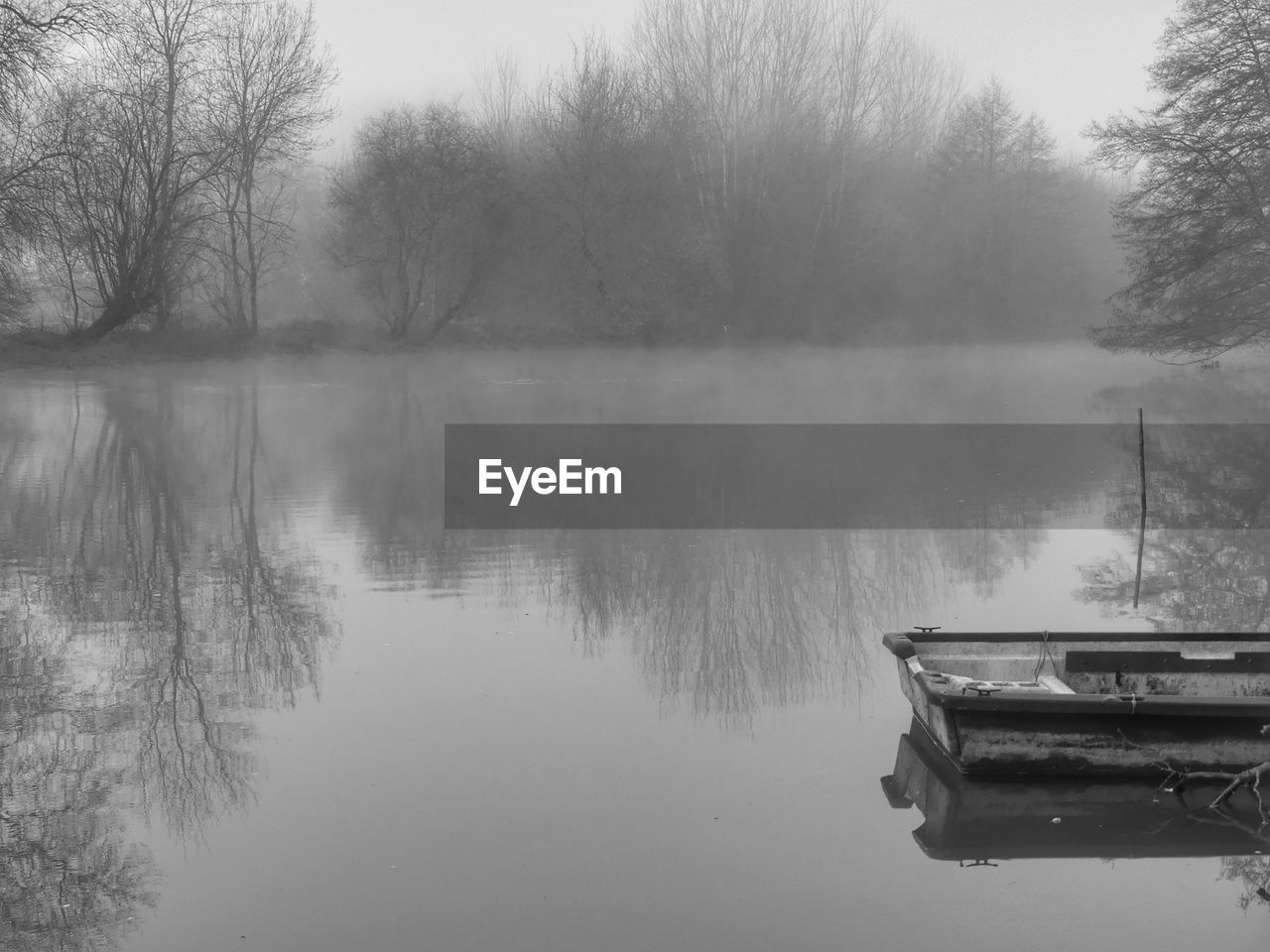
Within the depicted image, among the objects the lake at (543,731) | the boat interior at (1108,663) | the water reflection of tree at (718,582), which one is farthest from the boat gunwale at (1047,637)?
the water reflection of tree at (718,582)

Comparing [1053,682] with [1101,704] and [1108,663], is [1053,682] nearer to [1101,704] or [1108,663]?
[1108,663]

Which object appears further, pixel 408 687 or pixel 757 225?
pixel 757 225

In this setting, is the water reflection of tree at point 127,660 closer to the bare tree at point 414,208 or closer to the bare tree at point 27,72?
the bare tree at point 27,72

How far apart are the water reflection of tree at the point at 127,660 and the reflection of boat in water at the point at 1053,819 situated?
3412 millimetres

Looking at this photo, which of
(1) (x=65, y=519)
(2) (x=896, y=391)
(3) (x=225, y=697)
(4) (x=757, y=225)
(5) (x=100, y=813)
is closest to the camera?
(5) (x=100, y=813)

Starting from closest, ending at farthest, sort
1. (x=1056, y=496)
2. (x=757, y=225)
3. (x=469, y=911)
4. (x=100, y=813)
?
(x=469, y=911) → (x=100, y=813) → (x=1056, y=496) → (x=757, y=225)

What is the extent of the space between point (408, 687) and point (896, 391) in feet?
84.5

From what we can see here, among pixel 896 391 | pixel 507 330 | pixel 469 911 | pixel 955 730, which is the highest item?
pixel 507 330

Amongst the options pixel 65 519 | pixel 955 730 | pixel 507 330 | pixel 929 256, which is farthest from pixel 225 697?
pixel 929 256

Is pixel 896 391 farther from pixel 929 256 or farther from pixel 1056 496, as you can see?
pixel 929 256

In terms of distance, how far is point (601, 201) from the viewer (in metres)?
47.3

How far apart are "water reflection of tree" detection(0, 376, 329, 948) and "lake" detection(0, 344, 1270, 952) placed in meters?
0.03

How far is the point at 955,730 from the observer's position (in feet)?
23.1

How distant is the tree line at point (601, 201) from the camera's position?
38500 mm
